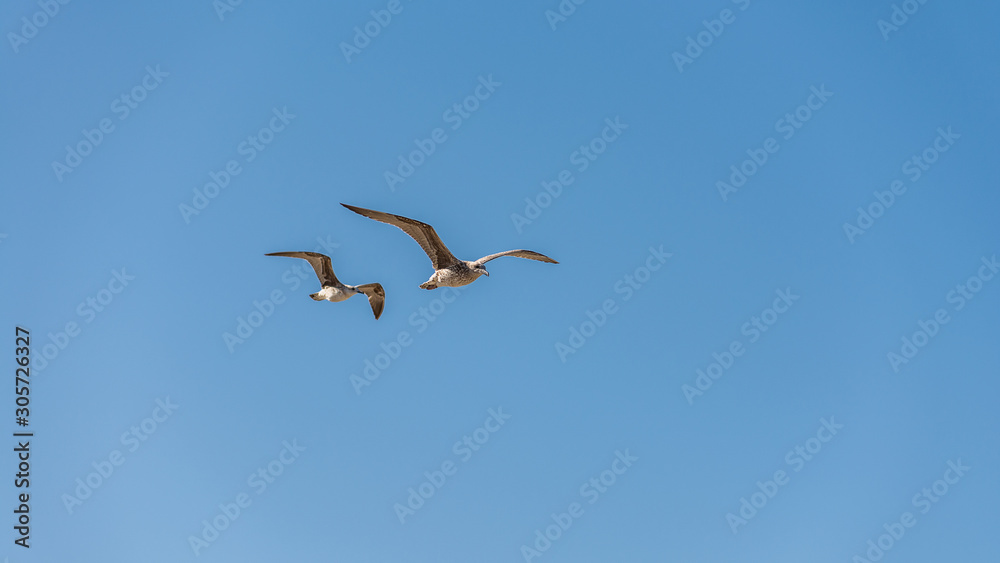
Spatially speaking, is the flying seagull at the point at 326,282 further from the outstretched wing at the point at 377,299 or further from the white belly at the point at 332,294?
the outstretched wing at the point at 377,299

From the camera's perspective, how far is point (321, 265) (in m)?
29.8

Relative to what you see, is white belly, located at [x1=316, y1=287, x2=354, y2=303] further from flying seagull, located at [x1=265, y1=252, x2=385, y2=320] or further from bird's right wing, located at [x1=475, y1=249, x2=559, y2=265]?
bird's right wing, located at [x1=475, y1=249, x2=559, y2=265]

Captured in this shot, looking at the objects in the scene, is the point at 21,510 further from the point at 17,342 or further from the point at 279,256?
the point at 279,256

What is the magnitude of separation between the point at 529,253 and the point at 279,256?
7.90 m

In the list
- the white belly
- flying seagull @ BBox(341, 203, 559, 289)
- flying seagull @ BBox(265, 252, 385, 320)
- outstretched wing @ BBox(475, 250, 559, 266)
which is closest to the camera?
flying seagull @ BBox(341, 203, 559, 289)

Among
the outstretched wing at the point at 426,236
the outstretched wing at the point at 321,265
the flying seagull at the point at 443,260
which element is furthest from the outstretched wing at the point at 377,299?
the outstretched wing at the point at 426,236

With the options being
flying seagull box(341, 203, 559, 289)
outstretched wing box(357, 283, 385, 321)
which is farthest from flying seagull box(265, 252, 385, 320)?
flying seagull box(341, 203, 559, 289)

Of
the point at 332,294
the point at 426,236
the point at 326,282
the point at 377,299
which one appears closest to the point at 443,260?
the point at 426,236

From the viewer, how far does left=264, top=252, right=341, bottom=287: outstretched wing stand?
29.0 m

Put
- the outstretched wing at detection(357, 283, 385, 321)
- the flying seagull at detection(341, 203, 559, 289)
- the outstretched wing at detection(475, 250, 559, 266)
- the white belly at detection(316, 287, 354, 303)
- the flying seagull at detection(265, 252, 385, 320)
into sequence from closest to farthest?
1. the flying seagull at detection(341, 203, 559, 289)
2. the outstretched wing at detection(475, 250, 559, 266)
3. the flying seagull at detection(265, 252, 385, 320)
4. the white belly at detection(316, 287, 354, 303)
5. the outstretched wing at detection(357, 283, 385, 321)

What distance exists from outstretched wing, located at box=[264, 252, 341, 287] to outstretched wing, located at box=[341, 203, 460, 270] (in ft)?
17.6

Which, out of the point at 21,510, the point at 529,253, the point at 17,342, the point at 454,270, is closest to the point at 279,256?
the point at 454,270

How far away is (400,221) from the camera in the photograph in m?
23.5

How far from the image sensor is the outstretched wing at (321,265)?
29031mm
